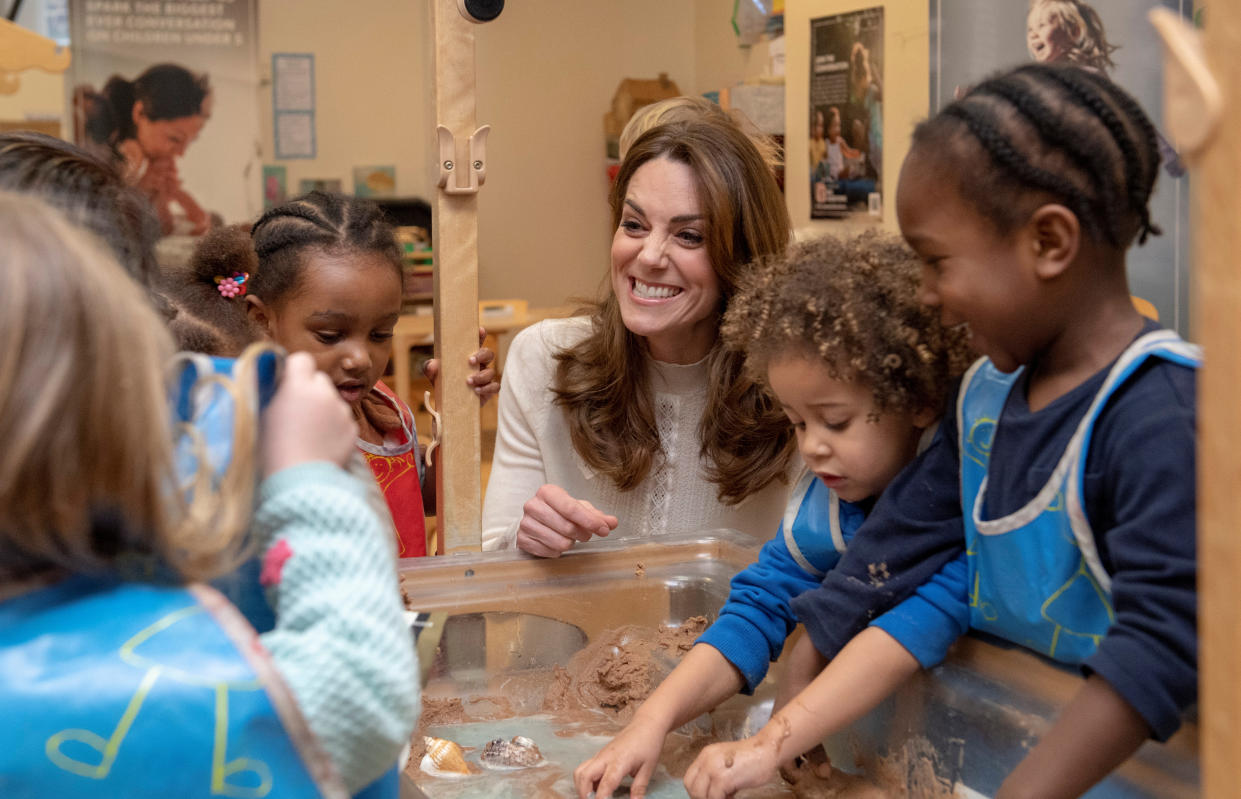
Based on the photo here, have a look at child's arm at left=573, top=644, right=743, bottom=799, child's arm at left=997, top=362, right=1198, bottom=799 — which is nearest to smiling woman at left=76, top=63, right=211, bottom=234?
child's arm at left=573, top=644, right=743, bottom=799

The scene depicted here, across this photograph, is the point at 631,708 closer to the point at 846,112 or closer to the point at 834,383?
Result: the point at 834,383

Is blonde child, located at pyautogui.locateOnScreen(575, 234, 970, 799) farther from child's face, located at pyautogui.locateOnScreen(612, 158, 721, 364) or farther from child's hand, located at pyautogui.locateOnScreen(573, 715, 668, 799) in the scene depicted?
child's face, located at pyautogui.locateOnScreen(612, 158, 721, 364)

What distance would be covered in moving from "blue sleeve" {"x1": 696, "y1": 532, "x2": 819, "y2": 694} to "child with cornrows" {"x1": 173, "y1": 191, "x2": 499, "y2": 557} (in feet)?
1.71

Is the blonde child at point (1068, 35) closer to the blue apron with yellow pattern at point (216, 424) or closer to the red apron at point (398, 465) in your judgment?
the red apron at point (398, 465)

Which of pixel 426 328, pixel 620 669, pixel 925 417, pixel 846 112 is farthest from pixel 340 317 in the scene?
pixel 426 328

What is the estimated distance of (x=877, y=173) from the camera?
2740 mm

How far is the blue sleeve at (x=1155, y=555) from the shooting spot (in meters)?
0.75

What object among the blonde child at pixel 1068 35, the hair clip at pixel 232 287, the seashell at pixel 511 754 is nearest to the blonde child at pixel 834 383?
the seashell at pixel 511 754

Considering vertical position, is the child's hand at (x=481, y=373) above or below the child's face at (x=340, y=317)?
below

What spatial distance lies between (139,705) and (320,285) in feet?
3.73

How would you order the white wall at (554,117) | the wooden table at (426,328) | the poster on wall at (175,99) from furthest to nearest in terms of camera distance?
the white wall at (554,117)
the wooden table at (426,328)
the poster on wall at (175,99)

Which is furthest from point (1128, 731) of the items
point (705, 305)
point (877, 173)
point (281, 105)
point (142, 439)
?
point (281, 105)

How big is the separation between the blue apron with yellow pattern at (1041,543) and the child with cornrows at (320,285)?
75 centimetres

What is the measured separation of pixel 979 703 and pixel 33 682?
729 millimetres
